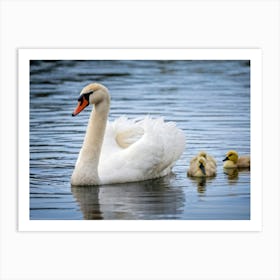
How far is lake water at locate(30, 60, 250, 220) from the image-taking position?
2084 inches

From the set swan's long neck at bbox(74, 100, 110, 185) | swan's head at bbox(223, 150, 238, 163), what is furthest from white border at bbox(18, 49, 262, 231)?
swan's long neck at bbox(74, 100, 110, 185)

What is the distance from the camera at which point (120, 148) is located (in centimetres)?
5406

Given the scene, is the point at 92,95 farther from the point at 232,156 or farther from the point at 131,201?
the point at 232,156

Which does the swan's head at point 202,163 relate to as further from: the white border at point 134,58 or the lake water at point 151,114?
the white border at point 134,58

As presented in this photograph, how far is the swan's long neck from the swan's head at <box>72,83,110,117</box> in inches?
3.0

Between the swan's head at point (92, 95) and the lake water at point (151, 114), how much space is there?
6.2 inches

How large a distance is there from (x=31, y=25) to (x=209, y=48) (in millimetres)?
1686

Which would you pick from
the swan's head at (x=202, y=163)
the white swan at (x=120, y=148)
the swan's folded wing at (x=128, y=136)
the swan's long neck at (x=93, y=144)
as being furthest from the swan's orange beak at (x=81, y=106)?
the swan's head at (x=202, y=163)

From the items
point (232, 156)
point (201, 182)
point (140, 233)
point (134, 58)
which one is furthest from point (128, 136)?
point (140, 233)

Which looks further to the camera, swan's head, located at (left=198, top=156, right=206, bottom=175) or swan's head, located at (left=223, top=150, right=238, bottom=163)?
swan's head, located at (left=198, top=156, right=206, bottom=175)

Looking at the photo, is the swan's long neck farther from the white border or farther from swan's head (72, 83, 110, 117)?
the white border

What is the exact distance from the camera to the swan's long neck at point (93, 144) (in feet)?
176

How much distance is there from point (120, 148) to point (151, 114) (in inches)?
26.3

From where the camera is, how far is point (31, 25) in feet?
173
